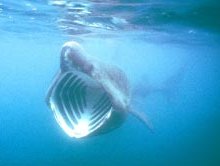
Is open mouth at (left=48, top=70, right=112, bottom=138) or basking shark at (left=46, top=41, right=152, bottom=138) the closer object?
basking shark at (left=46, top=41, right=152, bottom=138)

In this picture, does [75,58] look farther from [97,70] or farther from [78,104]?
[78,104]

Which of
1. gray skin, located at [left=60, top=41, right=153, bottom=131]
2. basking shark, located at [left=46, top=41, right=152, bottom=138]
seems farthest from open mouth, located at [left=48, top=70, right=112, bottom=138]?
gray skin, located at [left=60, top=41, right=153, bottom=131]

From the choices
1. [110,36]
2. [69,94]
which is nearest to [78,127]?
[69,94]

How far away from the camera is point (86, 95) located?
32.0 ft

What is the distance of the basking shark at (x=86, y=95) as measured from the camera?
746 cm

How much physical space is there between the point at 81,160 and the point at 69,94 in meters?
23.3

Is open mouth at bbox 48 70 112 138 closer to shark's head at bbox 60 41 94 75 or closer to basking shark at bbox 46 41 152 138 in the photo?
basking shark at bbox 46 41 152 138

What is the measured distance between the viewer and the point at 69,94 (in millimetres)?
8867

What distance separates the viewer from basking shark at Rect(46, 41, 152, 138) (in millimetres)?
7465

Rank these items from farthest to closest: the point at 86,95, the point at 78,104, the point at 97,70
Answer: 1. the point at 86,95
2. the point at 78,104
3. the point at 97,70

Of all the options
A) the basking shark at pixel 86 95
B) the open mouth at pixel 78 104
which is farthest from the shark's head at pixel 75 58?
the open mouth at pixel 78 104

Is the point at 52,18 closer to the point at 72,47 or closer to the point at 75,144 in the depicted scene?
the point at 72,47

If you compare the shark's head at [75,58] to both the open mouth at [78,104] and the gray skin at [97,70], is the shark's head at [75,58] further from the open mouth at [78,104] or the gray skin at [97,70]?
the open mouth at [78,104]

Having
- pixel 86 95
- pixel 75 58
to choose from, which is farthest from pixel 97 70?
pixel 86 95
